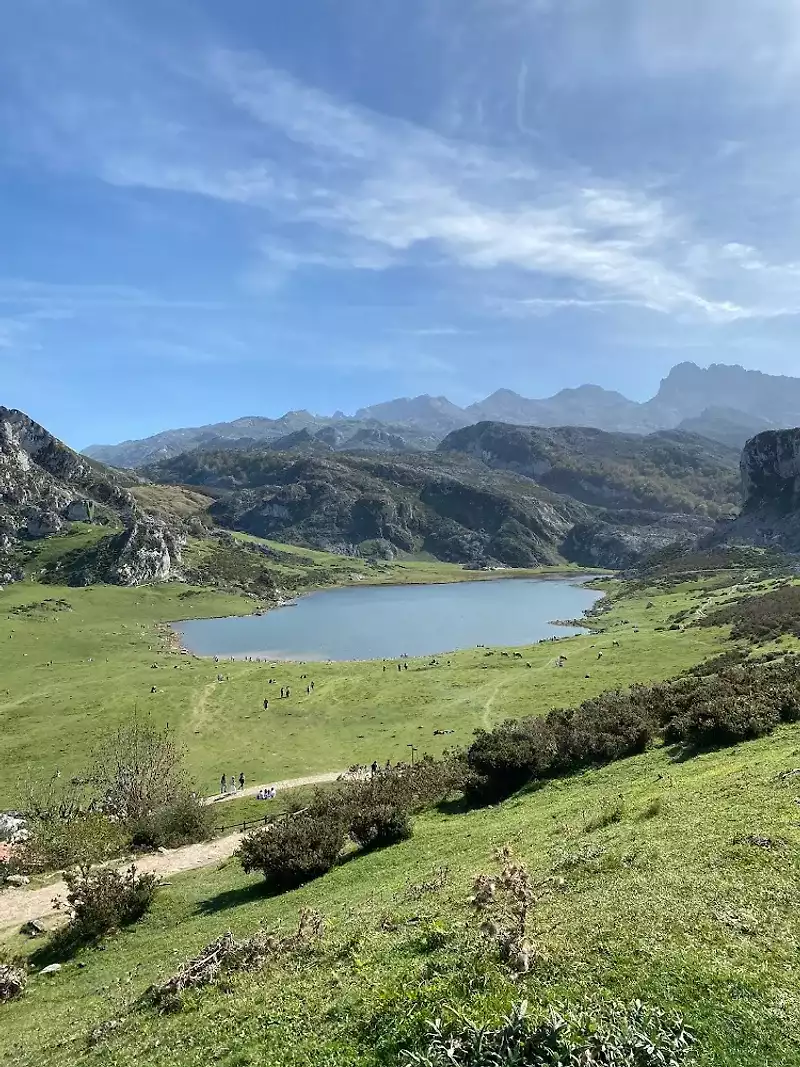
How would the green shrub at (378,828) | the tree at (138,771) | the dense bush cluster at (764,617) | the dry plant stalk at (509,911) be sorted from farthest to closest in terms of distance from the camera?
the dense bush cluster at (764,617) → the tree at (138,771) → the green shrub at (378,828) → the dry plant stalk at (509,911)

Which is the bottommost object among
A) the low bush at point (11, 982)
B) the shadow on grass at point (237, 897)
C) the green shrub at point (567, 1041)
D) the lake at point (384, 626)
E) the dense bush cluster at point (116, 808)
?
the lake at point (384, 626)

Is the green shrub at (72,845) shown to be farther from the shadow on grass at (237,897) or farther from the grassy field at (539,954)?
the grassy field at (539,954)

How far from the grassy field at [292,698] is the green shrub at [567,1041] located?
1553 inches

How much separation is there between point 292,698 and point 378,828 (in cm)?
4228

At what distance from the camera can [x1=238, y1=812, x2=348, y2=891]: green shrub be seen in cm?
2216

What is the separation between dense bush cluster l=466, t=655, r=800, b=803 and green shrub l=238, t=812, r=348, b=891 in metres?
8.05

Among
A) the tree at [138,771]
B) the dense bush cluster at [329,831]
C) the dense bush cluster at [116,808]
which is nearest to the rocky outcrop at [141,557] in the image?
the tree at [138,771]

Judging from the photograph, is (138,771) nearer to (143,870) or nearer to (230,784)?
(230,784)

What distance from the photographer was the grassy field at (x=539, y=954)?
29.8ft

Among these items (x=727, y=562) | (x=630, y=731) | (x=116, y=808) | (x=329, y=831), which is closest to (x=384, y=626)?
(x=727, y=562)

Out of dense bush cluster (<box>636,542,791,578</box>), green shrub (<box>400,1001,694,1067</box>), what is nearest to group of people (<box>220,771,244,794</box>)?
green shrub (<box>400,1001,694,1067</box>)

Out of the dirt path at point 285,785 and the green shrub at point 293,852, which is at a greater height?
the green shrub at point 293,852

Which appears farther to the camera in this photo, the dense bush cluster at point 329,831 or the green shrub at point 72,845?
the green shrub at point 72,845

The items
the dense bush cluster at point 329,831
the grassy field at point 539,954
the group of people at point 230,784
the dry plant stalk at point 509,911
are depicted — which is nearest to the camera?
the grassy field at point 539,954
